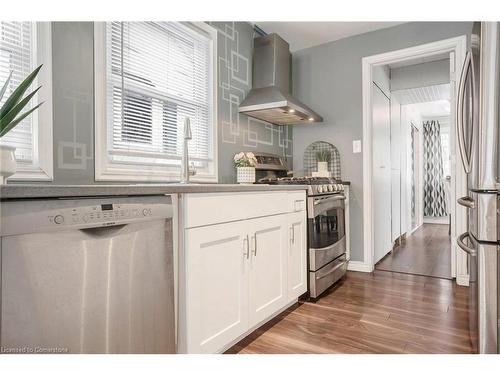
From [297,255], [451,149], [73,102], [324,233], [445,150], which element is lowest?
[297,255]

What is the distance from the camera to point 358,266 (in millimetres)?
3197

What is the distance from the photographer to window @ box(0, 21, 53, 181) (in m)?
1.45

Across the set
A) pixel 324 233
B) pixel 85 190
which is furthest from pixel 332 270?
pixel 85 190

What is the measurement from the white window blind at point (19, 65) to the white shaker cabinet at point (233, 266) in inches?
32.5

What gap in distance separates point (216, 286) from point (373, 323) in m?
1.13

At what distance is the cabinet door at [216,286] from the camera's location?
134cm

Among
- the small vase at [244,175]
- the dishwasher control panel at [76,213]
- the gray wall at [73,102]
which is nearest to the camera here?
the dishwasher control panel at [76,213]

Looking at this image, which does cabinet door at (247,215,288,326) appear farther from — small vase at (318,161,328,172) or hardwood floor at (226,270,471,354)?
small vase at (318,161,328,172)

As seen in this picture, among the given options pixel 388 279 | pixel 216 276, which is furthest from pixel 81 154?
pixel 388 279

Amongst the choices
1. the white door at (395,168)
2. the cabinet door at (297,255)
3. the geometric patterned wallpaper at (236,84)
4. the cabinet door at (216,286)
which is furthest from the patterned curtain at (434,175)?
the cabinet door at (216,286)

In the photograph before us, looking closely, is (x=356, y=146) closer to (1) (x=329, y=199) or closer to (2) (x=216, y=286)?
(1) (x=329, y=199)

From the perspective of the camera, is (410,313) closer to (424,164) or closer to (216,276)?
(216,276)

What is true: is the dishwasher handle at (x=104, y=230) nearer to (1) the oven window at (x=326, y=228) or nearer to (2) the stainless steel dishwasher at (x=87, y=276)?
(2) the stainless steel dishwasher at (x=87, y=276)
